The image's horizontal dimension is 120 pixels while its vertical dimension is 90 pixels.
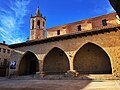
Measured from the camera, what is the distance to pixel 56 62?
1969 cm

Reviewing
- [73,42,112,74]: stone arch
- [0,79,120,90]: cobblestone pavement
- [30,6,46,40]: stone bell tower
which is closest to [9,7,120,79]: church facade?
[73,42,112,74]: stone arch

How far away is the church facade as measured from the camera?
1456cm

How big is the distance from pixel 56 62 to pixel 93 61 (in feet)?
18.2

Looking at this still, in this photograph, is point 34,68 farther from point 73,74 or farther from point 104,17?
point 104,17

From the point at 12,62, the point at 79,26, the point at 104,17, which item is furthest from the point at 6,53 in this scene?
the point at 104,17

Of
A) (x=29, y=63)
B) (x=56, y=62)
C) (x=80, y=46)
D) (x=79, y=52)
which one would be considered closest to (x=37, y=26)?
(x=29, y=63)

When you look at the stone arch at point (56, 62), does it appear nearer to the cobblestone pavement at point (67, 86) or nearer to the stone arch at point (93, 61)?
the stone arch at point (93, 61)

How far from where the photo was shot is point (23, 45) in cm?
2028

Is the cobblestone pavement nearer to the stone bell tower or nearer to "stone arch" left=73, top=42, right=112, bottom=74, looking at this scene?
"stone arch" left=73, top=42, right=112, bottom=74

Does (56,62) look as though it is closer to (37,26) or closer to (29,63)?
(29,63)

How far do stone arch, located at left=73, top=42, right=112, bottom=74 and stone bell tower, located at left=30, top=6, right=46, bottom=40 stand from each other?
52.7ft

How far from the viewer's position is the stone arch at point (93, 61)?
1667cm

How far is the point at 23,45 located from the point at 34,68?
4.54m

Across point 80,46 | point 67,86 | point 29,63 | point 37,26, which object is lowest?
point 67,86
